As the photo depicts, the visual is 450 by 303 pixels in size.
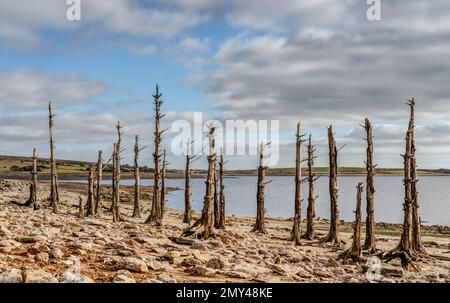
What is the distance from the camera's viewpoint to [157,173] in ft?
110

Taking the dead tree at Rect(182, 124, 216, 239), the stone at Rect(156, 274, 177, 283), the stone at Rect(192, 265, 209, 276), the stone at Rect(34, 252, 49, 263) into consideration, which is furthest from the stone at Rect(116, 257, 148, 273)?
the dead tree at Rect(182, 124, 216, 239)

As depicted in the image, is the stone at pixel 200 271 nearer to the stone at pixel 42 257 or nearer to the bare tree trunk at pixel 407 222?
the stone at pixel 42 257

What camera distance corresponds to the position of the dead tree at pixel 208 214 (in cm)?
2670

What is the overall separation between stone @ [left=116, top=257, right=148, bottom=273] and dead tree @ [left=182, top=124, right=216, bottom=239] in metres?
12.7

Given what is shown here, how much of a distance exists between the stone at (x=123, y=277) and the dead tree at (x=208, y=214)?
45.2 ft

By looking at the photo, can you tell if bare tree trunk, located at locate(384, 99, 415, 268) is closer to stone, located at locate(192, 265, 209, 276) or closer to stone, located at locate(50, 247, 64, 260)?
stone, located at locate(192, 265, 209, 276)

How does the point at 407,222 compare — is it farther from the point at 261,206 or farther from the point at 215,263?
the point at 261,206

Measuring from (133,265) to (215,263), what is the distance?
3055 millimetres

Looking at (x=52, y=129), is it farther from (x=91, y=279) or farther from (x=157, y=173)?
(x=91, y=279)

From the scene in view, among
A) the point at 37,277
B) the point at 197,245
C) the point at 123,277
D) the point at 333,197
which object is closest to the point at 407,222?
the point at 333,197

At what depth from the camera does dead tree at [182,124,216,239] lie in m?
26.7

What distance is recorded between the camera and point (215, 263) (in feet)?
50.7
